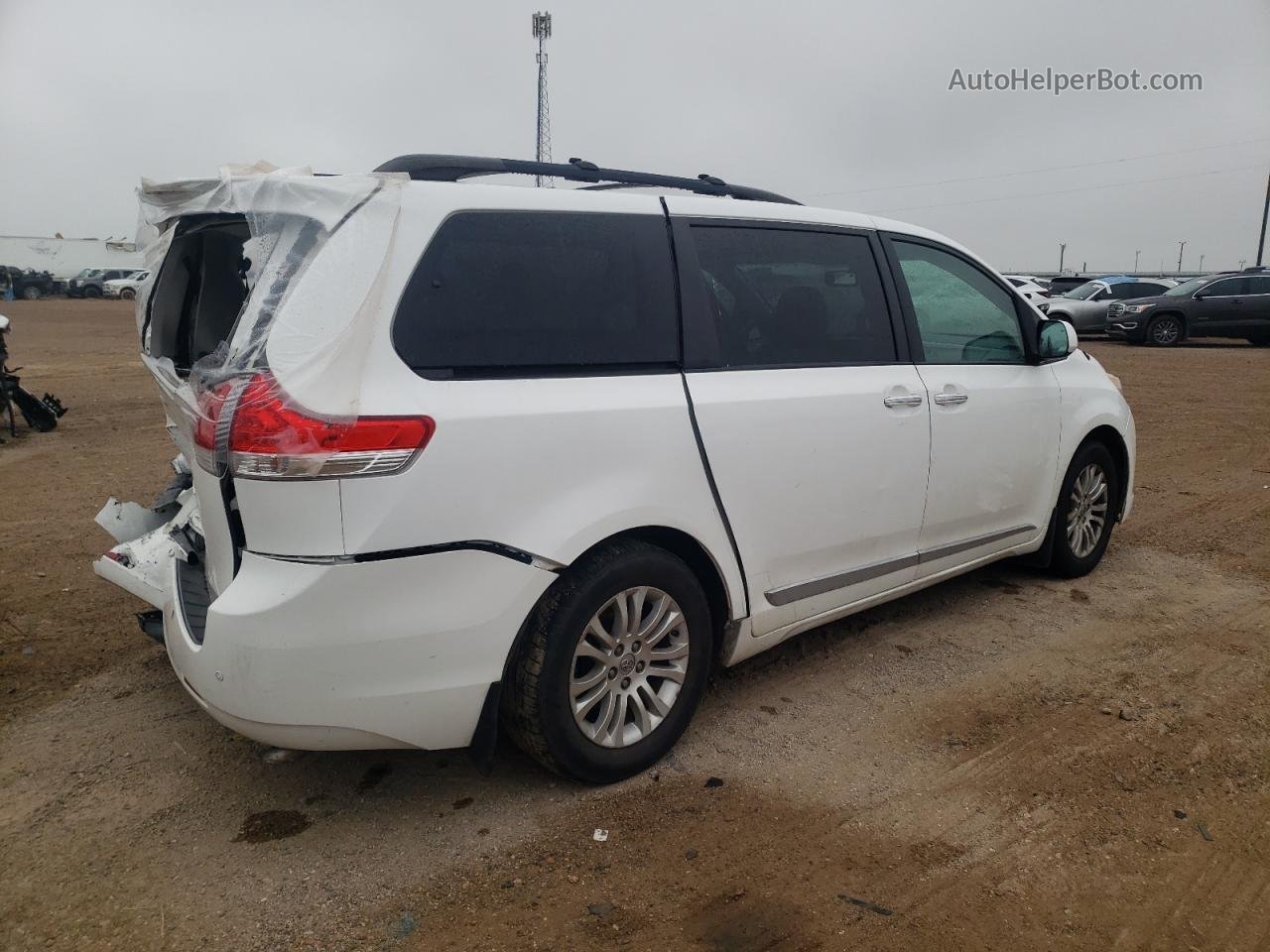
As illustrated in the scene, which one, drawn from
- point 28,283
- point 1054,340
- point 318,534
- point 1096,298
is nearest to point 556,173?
point 318,534

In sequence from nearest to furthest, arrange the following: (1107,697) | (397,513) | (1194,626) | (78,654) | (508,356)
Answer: (397,513) < (508,356) < (1107,697) < (78,654) < (1194,626)

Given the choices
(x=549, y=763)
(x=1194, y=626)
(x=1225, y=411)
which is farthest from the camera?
(x=1225, y=411)

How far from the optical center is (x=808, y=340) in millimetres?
3574

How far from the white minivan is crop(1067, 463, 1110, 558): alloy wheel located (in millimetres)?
1192

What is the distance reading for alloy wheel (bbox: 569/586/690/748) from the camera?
9.66 ft

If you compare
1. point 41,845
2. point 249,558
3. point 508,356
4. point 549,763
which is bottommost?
point 41,845

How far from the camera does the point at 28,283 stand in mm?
44781

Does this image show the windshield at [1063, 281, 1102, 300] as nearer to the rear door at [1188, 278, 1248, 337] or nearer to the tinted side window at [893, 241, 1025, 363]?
the rear door at [1188, 278, 1248, 337]

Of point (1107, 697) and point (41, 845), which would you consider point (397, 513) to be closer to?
point (41, 845)

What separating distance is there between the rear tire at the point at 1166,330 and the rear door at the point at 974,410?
58.1 feet

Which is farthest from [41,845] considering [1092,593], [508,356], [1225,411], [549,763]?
[1225,411]

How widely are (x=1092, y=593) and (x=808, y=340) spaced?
95.0 inches

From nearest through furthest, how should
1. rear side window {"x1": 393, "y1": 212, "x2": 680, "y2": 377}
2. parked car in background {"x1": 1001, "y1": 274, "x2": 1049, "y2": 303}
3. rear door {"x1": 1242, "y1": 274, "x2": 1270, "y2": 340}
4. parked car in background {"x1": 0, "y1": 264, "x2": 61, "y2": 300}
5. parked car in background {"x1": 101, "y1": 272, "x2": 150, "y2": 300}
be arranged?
rear side window {"x1": 393, "y1": 212, "x2": 680, "y2": 377}, rear door {"x1": 1242, "y1": 274, "x2": 1270, "y2": 340}, parked car in background {"x1": 1001, "y1": 274, "x2": 1049, "y2": 303}, parked car in background {"x1": 0, "y1": 264, "x2": 61, "y2": 300}, parked car in background {"x1": 101, "y1": 272, "x2": 150, "y2": 300}

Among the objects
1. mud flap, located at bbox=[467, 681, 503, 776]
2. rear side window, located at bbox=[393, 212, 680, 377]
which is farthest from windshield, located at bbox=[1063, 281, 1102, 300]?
mud flap, located at bbox=[467, 681, 503, 776]
